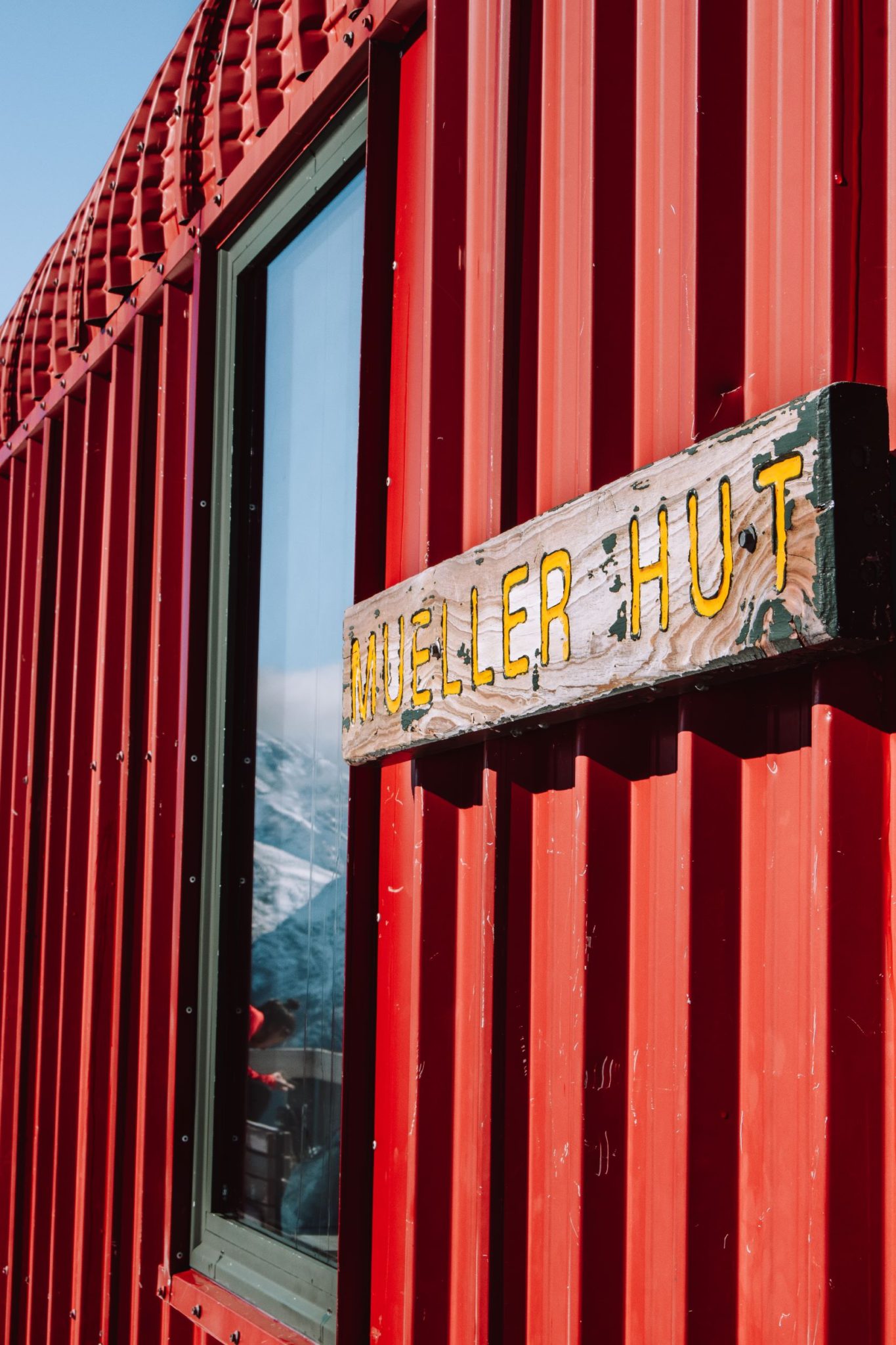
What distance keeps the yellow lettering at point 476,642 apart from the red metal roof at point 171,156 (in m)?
1.49

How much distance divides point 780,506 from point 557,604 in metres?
0.47

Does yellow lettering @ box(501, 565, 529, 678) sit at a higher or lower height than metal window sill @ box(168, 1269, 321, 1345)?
higher

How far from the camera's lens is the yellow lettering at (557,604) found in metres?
1.84

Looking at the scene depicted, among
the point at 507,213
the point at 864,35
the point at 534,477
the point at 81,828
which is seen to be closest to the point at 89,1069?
the point at 81,828

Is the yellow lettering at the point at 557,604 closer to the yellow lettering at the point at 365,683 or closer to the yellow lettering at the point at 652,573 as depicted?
the yellow lettering at the point at 652,573

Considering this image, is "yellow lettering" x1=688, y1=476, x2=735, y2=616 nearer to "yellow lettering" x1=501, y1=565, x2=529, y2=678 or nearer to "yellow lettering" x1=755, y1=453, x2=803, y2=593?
"yellow lettering" x1=755, y1=453, x2=803, y2=593

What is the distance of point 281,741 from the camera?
10.8 feet

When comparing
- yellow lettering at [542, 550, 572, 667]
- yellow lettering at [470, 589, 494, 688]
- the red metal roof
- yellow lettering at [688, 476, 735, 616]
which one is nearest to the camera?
yellow lettering at [688, 476, 735, 616]

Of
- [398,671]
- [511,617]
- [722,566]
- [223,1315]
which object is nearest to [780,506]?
[722,566]

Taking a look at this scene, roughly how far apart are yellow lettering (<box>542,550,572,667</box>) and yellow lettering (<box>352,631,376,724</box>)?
23.6 inches

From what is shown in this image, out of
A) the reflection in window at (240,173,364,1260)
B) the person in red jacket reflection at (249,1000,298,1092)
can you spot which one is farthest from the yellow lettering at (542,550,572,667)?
the person in red jacket reflection at (249,1000,298,1092)

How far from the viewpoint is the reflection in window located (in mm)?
2992

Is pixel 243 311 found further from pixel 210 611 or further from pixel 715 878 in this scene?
pixel 715 878

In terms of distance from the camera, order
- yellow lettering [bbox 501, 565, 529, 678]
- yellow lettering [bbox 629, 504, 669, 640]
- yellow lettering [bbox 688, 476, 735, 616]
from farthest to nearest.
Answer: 1. yellow lettering [bbox 501, 565, 529, 678]
2. yellow lettering [bbox 629, 504, 669, 640]
3. yellow lettering [bbox 688, 476, 735, 616]
